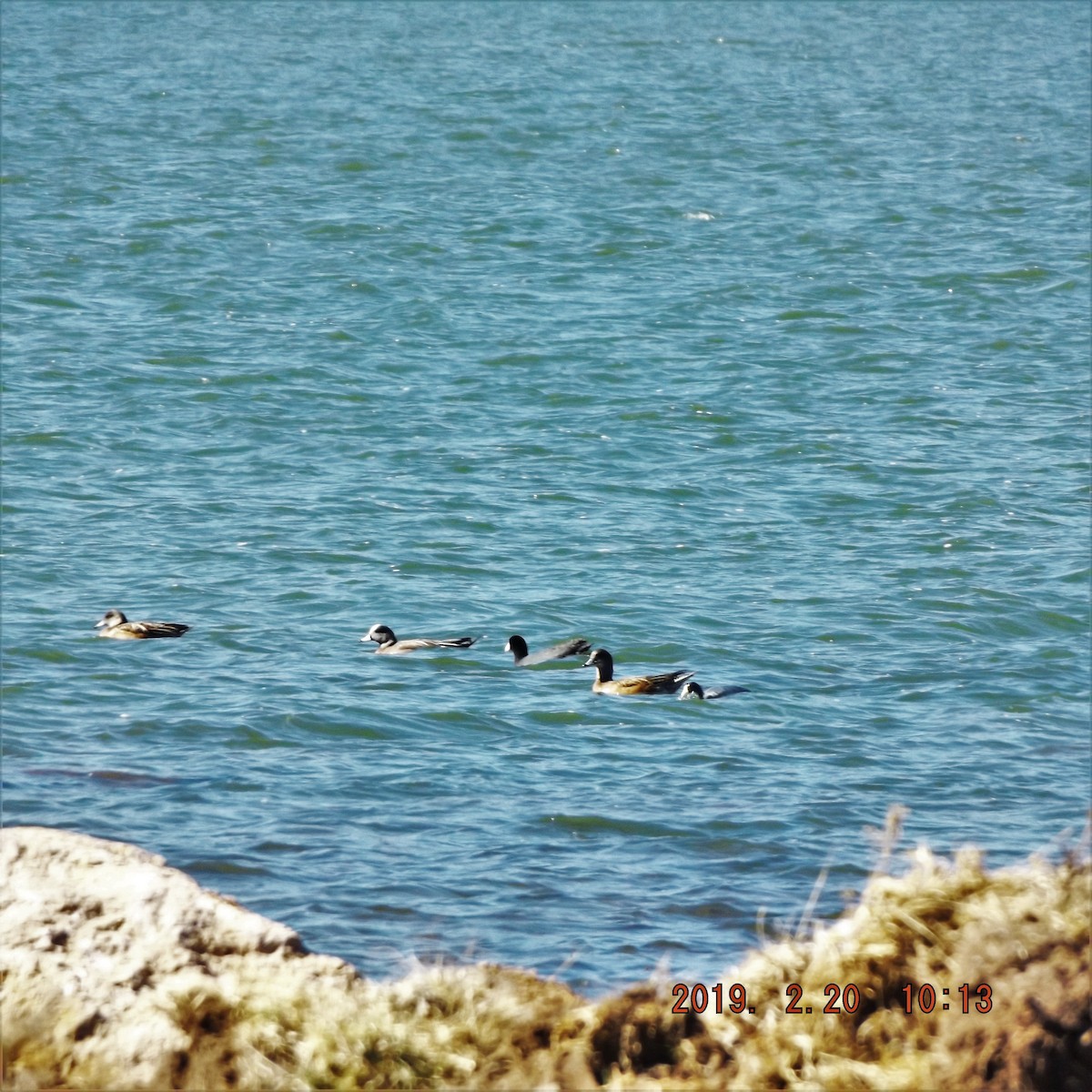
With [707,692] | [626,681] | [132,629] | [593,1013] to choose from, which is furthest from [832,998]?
[132,629]

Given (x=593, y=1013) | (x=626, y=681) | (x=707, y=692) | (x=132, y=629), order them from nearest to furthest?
(x=593, y=1013) < (x=707, y=692) < (x=626, y=681) < (x=132, y=629)

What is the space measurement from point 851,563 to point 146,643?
303 inches

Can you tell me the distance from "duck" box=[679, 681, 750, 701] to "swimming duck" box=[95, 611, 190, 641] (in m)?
4.70

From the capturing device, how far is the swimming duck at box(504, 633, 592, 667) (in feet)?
53.6

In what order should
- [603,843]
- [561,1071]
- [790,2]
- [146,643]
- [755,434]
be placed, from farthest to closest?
[790,2] < [755,434] < [146,643] < [603,843] < [561,1071]

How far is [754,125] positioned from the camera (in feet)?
151

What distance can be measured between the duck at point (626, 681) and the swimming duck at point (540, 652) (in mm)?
294

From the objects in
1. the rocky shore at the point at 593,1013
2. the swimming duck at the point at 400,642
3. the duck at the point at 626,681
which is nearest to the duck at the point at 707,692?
the duck at the point at 626,681

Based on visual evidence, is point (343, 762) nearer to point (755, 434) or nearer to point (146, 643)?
point (146, 643)

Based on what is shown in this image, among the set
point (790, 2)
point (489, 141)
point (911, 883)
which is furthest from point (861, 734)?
point (790, 2)

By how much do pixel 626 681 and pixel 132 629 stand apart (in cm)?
445

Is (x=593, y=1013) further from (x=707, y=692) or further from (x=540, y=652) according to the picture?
(x=540, y=652)

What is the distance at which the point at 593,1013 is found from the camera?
597 centimetres

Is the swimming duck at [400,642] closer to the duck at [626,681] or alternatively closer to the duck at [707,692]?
the duck at [626,681]
